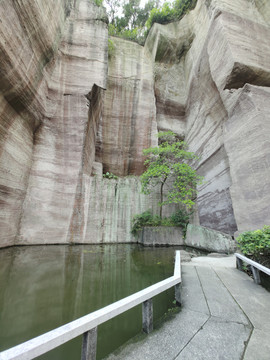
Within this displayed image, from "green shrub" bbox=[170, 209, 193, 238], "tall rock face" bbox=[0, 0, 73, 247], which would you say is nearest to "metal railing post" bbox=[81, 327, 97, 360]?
"tall rock face" bbox=[0, 0, 73, 247]

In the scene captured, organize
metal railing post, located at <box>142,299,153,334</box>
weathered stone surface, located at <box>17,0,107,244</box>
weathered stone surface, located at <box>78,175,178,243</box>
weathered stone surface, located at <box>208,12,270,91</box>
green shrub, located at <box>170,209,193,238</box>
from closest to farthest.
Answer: metal railing post, located at <box>142,299,153,334</box> < weathered stone surface, located at <box>208,12,270,91</box> < weathered stone surface, located at <box>17,0,107,244</box> < green shrub, located at <box>170,209,193,238</box> < weathered stone surface, located at <box>78,175,178,243</box>

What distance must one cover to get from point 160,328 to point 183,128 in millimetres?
15894

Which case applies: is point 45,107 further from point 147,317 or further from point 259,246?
point 259,246

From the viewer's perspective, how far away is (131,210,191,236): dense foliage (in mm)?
9711

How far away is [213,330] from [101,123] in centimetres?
1462

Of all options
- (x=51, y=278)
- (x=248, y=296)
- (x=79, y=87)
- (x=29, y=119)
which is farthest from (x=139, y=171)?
(x=248, y=296)

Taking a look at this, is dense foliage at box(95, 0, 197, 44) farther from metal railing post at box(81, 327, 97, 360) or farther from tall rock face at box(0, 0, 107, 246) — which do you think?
metal railing post at box(81, 327, 97, 360)

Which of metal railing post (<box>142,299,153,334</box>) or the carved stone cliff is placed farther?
the carved stone cliff

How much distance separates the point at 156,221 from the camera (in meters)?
9.98

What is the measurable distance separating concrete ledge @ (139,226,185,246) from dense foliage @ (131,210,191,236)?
348mm

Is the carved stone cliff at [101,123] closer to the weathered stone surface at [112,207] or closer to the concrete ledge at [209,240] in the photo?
the weathered stone surface at [112,207]

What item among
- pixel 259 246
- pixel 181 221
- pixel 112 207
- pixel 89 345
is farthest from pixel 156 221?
pixel 89 345

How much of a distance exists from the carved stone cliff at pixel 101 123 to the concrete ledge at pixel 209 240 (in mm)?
1225

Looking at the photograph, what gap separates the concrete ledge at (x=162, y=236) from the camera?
9195 millimetres
